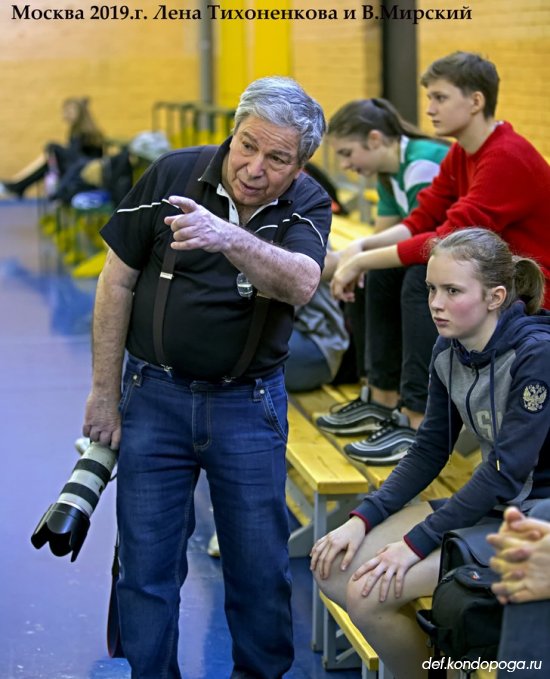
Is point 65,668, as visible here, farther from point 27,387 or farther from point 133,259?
point 27,387

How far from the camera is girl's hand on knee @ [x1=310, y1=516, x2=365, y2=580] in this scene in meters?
2.71

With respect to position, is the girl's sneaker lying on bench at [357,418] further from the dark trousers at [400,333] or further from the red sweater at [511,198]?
the red sweater at [511,198]

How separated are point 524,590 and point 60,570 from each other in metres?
2.38

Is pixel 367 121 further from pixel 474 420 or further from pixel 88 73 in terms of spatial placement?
pixel 88 73

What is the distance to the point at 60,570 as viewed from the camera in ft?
13.4

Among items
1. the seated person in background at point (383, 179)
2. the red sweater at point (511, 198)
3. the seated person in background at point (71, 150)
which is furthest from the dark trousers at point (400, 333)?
the seated person in background at point (71, 150)

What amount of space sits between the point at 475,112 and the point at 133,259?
1.29 meters

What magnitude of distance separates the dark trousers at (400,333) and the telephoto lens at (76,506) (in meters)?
1.14

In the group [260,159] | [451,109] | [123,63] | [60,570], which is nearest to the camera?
[260,159]

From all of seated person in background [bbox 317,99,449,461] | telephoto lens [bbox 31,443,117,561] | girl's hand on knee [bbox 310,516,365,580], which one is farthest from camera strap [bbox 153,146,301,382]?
seated person in background [bbox 317,99,449,461]

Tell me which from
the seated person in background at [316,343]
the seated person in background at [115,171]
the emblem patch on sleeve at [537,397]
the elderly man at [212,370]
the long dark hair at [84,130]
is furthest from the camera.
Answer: the long dark hair at [84,130]

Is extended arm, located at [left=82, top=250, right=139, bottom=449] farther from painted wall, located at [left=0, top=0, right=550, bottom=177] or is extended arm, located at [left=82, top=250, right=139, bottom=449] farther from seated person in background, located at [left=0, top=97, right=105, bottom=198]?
seated person in background, located at [left=0, top=97, right=105, bottom=198]

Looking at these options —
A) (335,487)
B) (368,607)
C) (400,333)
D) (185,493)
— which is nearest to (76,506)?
(185,493)

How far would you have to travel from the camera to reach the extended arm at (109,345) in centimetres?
277
